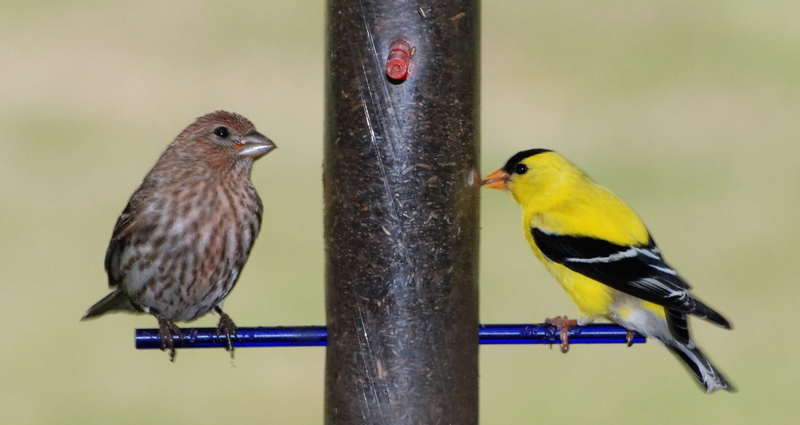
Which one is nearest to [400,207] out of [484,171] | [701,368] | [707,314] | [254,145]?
[254,145]

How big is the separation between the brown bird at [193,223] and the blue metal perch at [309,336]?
1.39 feet

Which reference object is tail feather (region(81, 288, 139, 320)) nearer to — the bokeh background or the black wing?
the black wing

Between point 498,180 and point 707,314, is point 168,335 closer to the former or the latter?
point 498,180

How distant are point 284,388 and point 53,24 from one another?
5.59 meters

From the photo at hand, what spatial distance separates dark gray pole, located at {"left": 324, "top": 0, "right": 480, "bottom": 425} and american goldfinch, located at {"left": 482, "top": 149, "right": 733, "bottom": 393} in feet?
2.32

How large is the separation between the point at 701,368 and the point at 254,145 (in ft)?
8.64

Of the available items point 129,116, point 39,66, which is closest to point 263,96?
point 129,116

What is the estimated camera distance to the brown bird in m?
5.99

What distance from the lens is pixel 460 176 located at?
18.2ft

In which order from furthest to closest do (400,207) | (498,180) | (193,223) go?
(498,180) < (193,223) < (400,207)

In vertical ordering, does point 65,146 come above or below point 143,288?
above

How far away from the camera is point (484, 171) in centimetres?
1124

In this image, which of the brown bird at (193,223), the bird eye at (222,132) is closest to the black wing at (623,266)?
the brown bird at (193,223)

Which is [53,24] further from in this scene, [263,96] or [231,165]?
[231,165]
